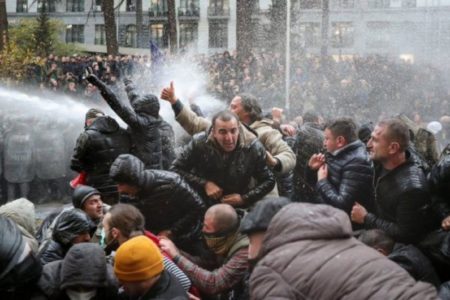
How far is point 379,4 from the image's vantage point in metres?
56.5

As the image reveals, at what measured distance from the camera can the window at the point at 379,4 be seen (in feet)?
183

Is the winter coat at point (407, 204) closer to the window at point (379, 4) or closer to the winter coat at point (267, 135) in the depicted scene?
the winter coat at point (267, 135)

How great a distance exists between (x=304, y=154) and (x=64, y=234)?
297 cm

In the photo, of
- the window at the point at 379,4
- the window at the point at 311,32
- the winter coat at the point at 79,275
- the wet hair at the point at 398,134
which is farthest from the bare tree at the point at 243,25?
the window at the point at 379,4

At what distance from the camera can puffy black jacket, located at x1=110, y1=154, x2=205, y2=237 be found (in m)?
4.70

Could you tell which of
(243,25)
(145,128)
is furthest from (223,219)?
(243,25)

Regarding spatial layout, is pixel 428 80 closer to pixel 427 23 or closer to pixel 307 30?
pixel 427 23

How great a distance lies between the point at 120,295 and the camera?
12.4 ft

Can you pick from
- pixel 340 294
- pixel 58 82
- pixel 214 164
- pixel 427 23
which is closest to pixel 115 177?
pixel 214 164

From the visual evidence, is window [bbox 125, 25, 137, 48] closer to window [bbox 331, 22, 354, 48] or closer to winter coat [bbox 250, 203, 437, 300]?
window [bbox 331, 22, 354, 48]

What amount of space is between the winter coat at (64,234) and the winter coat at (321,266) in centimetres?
199

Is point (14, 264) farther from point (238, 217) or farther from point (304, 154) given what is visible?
point (304, 154)

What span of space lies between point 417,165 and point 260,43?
124 feet

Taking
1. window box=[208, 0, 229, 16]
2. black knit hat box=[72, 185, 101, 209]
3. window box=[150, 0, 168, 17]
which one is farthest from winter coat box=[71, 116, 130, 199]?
window box=[150, 0, 168, 17]
